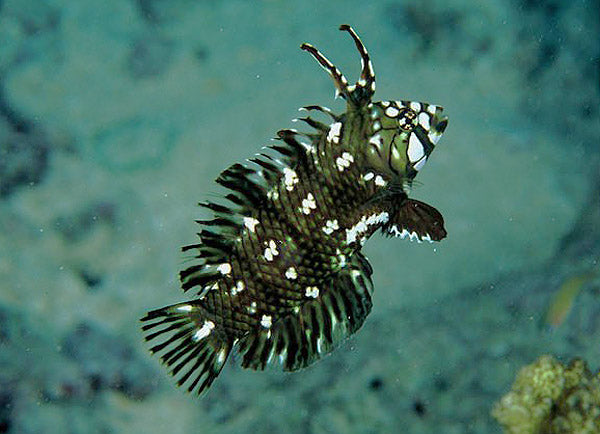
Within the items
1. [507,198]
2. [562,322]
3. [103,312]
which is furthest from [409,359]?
[103,312]

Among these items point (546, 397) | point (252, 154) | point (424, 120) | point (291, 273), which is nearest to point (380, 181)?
point (424, 120)

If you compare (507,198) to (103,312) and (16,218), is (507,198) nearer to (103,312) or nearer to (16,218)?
(103,312)

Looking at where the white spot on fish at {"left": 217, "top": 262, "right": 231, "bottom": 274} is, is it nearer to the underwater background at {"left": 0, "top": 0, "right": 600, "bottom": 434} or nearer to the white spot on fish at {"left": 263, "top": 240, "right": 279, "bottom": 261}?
the white spot on fish at {"left": 263, "top": 240, "right": 279, "bottom": 261}

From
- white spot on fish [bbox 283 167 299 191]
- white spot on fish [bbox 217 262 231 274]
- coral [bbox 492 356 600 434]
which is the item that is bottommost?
coral [bbox 492 356 600 434]

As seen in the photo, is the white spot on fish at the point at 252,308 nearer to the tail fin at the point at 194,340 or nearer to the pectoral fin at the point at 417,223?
the tail fin at the point at 194,340

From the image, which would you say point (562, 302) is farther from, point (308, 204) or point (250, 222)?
point (250, 222)

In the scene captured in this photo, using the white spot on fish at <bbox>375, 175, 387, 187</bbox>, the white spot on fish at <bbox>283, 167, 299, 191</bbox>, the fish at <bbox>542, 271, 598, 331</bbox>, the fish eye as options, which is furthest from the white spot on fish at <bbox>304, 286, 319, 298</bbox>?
the fish at <bbox>542, 271, 598, 331</bbox>
